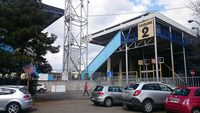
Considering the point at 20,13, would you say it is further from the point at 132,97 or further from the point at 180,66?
the point at 180,66

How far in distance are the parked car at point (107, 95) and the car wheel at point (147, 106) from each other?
13.4 ft

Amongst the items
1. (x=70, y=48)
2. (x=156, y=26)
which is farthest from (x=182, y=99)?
(x=70, y=48)

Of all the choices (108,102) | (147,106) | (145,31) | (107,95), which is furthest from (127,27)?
(147,106)

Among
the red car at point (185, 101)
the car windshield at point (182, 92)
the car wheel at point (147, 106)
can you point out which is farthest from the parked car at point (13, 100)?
the car windshield at point (182, 92)

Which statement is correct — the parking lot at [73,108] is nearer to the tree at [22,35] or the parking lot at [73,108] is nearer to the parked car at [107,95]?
the parked car at [107,95]

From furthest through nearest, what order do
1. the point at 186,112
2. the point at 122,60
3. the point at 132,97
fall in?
the point at 122,60 → the point at 132,97 → the point at 186,112

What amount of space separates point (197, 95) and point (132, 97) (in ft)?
13.0

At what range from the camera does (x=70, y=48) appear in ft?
140

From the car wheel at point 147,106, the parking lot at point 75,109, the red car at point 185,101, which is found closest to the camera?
the red car at point 185,101

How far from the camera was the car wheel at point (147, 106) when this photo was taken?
15.9m

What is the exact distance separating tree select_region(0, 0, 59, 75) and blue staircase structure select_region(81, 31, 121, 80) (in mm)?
13486

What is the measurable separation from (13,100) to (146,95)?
730 centimetres

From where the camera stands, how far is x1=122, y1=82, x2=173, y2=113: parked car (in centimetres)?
1592

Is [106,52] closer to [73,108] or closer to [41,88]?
[41,88]
